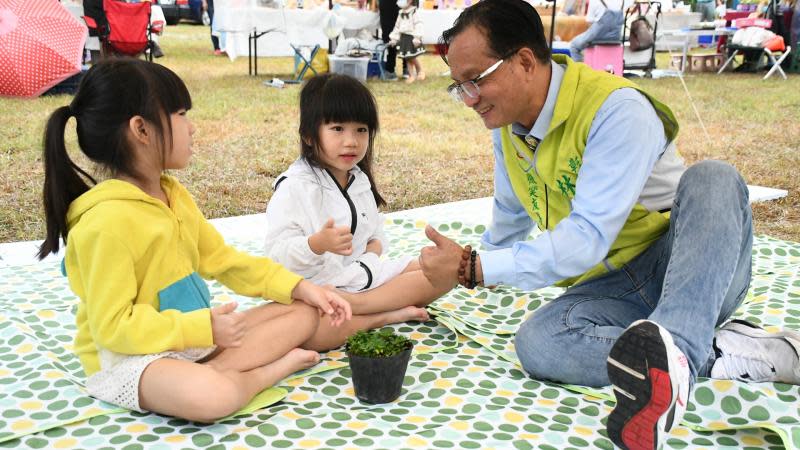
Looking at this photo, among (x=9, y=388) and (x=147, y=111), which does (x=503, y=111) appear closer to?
(x=147, y=111)

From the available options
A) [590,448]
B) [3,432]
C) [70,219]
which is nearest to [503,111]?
[590,448]

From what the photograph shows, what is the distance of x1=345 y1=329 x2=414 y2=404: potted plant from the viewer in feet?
6.35

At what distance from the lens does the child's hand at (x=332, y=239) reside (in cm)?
219

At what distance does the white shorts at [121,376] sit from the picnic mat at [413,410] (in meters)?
0.03

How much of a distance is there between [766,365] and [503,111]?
0.89 m

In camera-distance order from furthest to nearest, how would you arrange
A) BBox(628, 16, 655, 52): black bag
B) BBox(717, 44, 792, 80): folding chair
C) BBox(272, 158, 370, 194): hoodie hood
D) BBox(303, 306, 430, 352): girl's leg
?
BBox(717, 44, 792, 80): folding chair → BBox(628, 16, 655, 52): black bag → BBox(272, 158, 370, 194): hoodie hood → BBox(303, 306, 430, 352): girl's leg

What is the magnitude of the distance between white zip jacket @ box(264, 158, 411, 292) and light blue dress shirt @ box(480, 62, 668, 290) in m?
0.60

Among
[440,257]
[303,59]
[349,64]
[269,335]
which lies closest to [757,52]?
[349,64]

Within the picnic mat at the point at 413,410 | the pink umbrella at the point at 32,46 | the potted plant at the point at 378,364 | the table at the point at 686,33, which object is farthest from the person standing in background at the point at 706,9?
the potted plant at the point at 378,364


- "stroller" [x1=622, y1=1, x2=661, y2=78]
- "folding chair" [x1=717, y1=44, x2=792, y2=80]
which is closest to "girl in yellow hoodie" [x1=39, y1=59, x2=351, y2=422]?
"stroller" [x1=622, y1=1, x2=661, y2=78]

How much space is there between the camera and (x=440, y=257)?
1.99 m

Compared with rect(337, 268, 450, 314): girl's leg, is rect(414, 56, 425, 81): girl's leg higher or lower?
lower

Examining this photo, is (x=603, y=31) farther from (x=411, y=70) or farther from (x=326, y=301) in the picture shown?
(x=326, y=301)

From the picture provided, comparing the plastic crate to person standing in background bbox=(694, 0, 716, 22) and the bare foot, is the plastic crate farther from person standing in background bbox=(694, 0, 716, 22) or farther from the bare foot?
person standing in background bbox=(694, 0, 716, 22)
